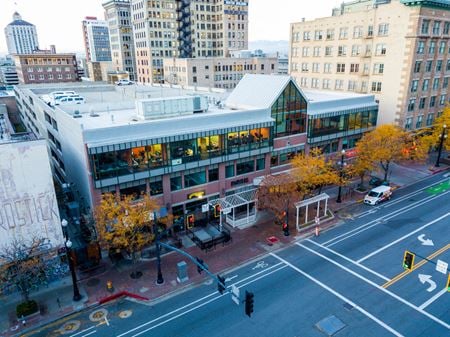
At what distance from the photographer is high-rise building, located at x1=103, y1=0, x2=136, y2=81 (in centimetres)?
13075

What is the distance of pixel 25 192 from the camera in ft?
86.0

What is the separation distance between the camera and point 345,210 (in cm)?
4044

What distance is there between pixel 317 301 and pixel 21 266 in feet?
71.5

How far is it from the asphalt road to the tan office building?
255ft

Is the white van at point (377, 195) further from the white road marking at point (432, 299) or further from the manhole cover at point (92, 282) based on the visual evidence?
the manhole cover at point (92, 282)

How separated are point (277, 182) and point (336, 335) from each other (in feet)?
53.4

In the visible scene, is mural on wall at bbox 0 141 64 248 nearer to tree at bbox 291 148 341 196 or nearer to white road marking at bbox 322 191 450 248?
tree at bbox 291 148 341 196

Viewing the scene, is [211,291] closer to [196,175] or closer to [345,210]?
[196,175]

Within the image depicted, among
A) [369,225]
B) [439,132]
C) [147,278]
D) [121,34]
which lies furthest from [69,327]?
[121,34]

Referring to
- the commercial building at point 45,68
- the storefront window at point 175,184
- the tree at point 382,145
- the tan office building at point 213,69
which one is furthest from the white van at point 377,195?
the commercial building at point 45,68

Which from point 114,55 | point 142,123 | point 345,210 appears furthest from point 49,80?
point 345,210

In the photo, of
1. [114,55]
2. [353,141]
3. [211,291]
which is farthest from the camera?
[114,55]

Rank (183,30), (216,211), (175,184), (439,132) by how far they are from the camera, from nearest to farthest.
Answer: (175,184), (216,211), (439,132), (183,30)

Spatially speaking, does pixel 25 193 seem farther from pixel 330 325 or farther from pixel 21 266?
pixel 330 325
